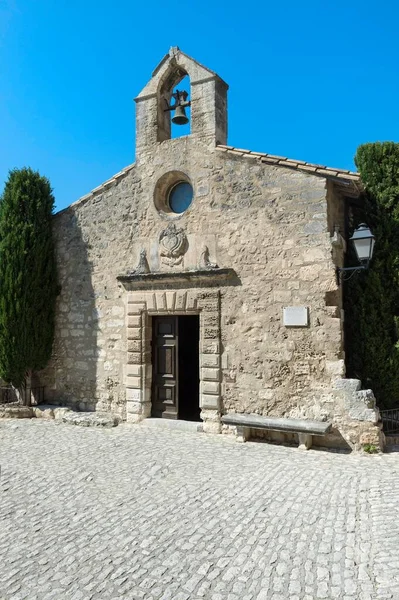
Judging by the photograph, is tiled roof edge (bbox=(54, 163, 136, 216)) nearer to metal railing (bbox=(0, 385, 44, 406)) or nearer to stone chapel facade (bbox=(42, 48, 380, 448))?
stone chapel facade (bbox=(42, 48, 380, 448))

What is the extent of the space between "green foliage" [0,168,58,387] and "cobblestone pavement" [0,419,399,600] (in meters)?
2.82

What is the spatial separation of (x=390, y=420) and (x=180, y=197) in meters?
5.32

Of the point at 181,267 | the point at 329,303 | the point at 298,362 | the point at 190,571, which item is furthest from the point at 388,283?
the point at 190,571

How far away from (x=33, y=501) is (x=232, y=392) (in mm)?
3529

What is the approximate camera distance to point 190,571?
10.0ft

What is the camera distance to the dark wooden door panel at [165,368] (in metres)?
7.92

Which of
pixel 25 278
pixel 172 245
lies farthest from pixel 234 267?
pixel 25 278

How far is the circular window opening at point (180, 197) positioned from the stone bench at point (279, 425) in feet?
12.7

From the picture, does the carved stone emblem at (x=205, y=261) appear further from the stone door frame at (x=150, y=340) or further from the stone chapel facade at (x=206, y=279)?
the stone door frame at (x=150, y=340)

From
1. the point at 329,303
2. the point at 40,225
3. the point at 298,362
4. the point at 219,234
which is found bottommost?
the point at 298,362

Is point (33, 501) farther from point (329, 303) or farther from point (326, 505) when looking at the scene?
point (329, 303)

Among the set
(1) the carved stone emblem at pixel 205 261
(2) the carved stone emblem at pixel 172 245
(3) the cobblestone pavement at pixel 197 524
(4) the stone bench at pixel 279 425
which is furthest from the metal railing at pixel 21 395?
(1) the carved stone emblem at pixel 205 261

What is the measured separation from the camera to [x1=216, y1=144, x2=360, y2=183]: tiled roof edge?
6434 mm

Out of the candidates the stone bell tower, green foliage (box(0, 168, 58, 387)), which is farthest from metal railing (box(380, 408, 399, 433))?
green foliage (box(0, 168, 58, 387))
